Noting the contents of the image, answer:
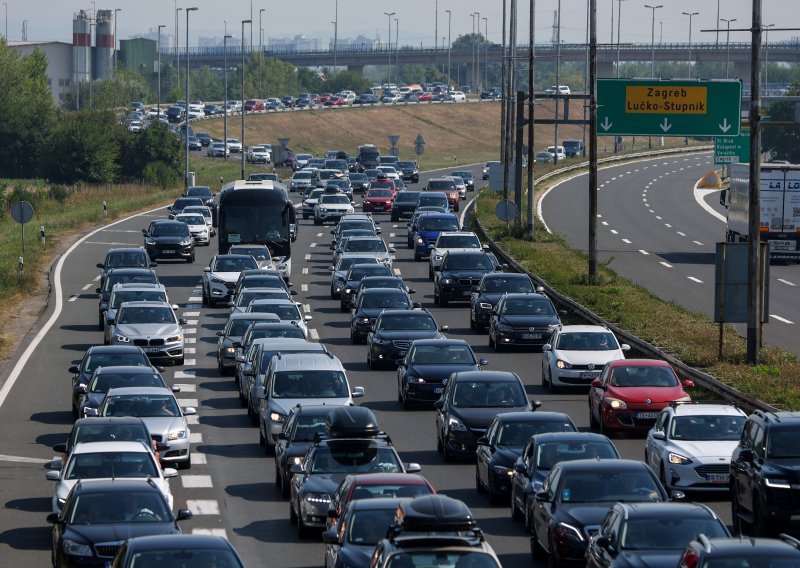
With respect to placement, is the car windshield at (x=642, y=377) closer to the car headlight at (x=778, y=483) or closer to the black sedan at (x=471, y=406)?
the black sedan at (x=471, y=406)

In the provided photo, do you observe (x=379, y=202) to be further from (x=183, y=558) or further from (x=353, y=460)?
(x=183, y=558)

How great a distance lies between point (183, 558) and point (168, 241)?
46476mm

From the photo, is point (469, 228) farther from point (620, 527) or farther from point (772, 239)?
point (620, 527)

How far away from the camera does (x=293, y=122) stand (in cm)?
16988

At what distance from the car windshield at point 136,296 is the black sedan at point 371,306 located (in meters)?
4.92

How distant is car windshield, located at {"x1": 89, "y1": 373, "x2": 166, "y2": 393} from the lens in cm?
2994

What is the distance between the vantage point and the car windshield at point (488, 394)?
90.1ft

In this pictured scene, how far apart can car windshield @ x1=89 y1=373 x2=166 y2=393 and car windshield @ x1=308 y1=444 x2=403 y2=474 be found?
8211mm

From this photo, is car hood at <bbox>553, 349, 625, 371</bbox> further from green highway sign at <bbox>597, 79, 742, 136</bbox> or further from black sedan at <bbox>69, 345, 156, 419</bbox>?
green highway sign at <bbox>597, 79, 742, 136</bbox>

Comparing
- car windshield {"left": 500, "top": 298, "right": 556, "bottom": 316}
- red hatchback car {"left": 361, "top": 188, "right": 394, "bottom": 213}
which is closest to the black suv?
car windshield {"left": 500, "top": 298, "right": 556, "bottom": 316}

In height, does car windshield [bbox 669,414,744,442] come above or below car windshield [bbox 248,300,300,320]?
above

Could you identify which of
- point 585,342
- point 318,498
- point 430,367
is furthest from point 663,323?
point 318,498

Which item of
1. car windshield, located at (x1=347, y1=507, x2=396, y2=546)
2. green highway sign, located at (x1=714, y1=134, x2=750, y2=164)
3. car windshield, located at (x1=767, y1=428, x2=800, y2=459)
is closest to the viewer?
car windshield, located at (x1=347, y1=507, x2=396, y2=546)

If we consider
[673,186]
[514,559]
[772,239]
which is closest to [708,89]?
[772,239]
